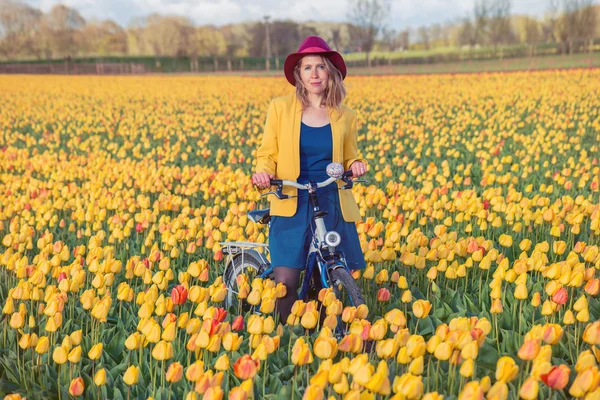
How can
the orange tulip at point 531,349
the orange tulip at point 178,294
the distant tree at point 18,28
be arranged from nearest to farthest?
the orange tulip at point 531,349, the orange tulip at point 178,294, the distant tree at point 18,28

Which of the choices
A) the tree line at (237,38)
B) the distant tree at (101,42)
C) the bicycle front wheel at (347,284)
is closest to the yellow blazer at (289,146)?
the bicycle front wheel at (347,284)

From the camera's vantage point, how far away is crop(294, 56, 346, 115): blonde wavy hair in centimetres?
367

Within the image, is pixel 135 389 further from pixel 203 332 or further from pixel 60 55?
pixel 60 55

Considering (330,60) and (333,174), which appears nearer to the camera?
(333,174)

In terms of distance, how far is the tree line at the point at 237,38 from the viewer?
2976 inches

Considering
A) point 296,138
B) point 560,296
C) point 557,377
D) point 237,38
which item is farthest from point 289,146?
point 237,38

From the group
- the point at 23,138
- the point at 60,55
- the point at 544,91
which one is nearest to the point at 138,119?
the point at 23,138

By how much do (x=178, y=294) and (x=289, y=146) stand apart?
1.03 m

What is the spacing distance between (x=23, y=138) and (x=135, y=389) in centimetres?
1137

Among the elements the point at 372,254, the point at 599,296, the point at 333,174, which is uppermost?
the point at 333,174

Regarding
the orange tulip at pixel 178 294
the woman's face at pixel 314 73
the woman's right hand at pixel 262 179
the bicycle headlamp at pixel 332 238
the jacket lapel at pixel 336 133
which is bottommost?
the orange tulip at pixel 178 294

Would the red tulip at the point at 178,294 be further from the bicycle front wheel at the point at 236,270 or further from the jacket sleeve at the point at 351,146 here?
the jacket sleeve at the point at 351,146

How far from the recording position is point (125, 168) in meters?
8.35

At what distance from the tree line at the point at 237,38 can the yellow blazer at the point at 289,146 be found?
52.2 metres
